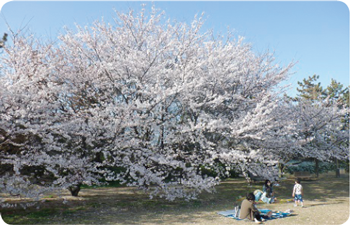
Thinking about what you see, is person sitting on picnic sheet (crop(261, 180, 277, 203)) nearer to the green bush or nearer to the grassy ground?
the grassy ground

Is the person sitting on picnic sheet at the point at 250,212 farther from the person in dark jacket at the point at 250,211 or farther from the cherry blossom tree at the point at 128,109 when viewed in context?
the cherry blossom tree at the point at 128,109

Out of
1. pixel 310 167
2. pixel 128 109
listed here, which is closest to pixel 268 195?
pixel 128 109

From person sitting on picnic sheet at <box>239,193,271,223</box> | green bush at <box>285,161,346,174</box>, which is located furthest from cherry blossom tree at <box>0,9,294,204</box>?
green bush at <box>285,161,346,174</box>

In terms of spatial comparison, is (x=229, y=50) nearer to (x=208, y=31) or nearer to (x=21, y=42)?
(x=208, y=31)

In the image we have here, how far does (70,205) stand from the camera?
29.2 feet

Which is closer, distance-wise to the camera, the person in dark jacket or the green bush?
the person in dark jacket

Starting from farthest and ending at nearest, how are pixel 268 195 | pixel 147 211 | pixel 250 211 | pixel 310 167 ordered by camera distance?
pixel 310 167 < pixel 268 195 < pixel 147 211 < pixel 250 211

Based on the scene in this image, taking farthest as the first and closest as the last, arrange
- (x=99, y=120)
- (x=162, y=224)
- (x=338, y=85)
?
(x=338, y=85) < (x=99, y=120) < (x=162, y=224)

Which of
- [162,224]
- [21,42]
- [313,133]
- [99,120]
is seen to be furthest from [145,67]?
[313,133]

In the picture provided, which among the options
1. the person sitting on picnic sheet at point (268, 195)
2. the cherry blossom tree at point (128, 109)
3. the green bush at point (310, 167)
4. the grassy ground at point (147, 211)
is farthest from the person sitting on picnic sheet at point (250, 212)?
the green bush at point (310, 167)

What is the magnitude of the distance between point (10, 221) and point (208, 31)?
9891mm

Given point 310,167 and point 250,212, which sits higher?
point 310,167

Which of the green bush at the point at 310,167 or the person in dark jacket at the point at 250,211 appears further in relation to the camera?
the green bush at the point at 310,167

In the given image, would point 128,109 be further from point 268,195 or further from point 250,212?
point 268,195
